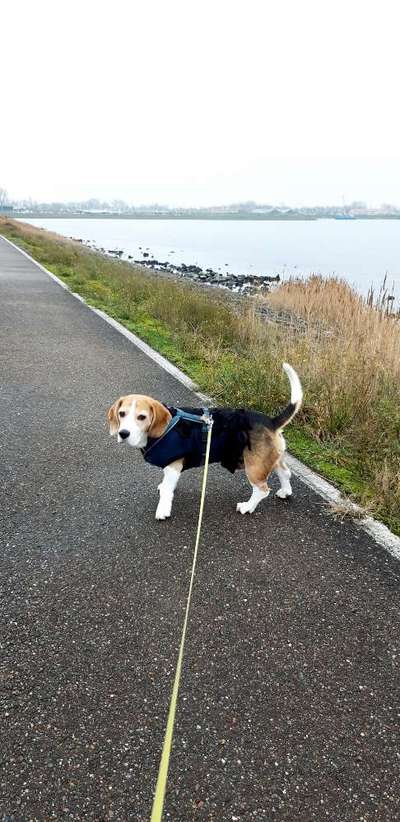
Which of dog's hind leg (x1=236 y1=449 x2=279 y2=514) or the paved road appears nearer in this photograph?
the paved road

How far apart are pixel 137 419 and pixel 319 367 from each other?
9.88ft

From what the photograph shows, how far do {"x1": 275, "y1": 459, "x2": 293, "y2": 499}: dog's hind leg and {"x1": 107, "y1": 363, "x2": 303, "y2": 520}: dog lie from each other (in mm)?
161

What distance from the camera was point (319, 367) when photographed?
5.65 m

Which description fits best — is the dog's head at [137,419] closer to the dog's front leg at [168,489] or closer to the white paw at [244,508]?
the dog's front leg at [168,489]

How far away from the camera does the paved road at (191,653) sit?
1868mm

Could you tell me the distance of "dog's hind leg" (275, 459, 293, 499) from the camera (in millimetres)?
3736

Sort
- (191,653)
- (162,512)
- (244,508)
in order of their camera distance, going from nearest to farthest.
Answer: (191,653)
(162,512)
(244,508)

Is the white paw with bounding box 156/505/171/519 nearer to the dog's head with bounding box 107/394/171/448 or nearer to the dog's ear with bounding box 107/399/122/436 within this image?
the dog's head with bounding box 107/394/171/448

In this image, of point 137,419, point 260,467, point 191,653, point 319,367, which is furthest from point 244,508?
point 319,367

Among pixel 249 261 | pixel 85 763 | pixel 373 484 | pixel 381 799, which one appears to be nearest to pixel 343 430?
pixel 373 484

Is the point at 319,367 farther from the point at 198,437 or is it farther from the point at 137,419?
the point at 137,419

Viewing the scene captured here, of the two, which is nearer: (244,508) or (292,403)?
(292,403)

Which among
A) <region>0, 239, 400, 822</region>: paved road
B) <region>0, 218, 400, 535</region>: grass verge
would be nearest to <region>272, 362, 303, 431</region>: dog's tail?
<region>0, 239, 400, 822</region>: paved road

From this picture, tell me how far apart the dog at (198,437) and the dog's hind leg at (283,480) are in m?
0.16
